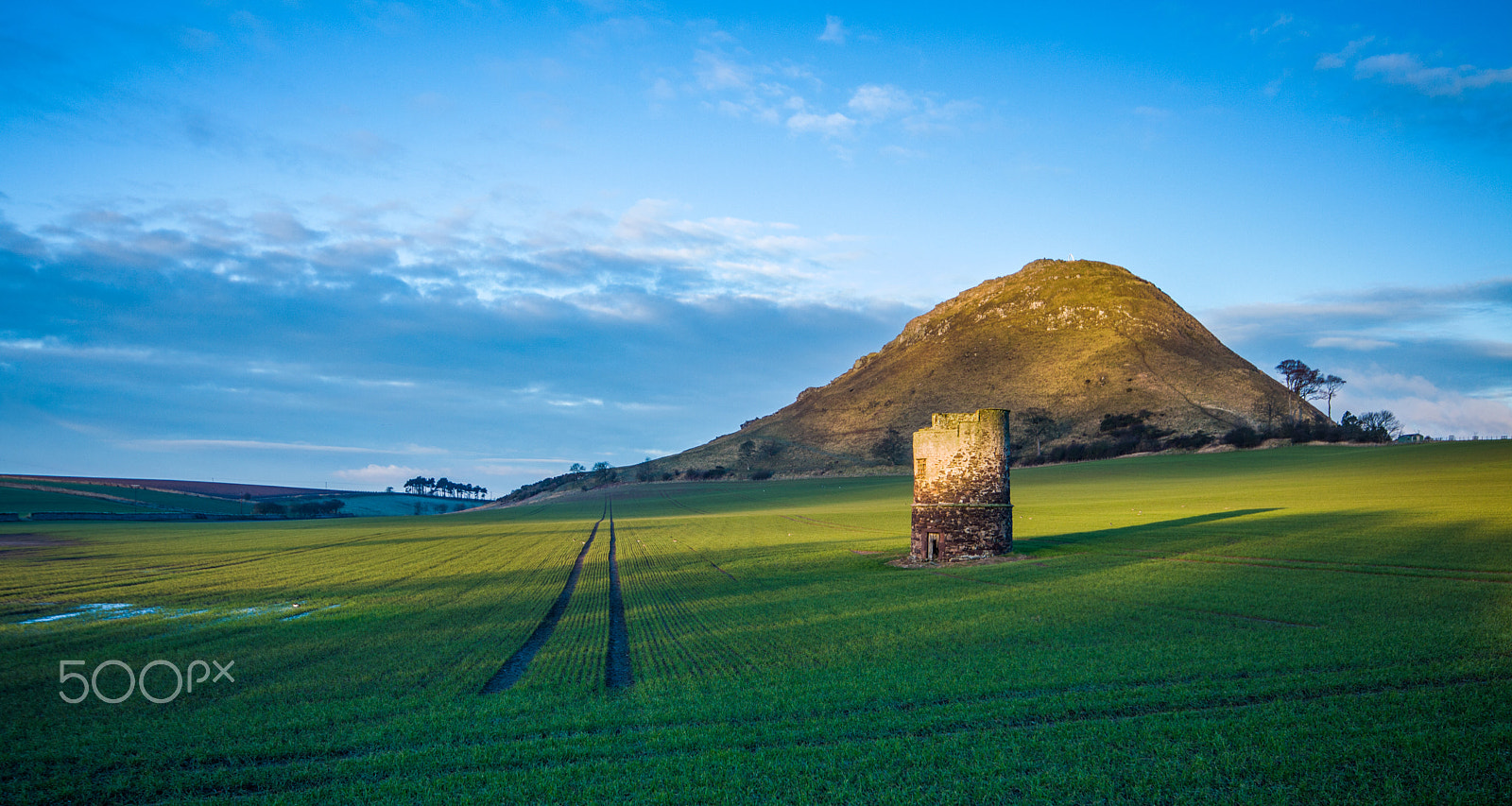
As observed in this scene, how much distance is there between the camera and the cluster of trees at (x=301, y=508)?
94.2 m

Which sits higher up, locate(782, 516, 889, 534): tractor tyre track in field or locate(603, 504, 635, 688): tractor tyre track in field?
locate(603, 504, 635, 688): tractor tyre track in field

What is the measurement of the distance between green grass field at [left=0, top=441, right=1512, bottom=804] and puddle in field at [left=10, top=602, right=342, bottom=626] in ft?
0.49

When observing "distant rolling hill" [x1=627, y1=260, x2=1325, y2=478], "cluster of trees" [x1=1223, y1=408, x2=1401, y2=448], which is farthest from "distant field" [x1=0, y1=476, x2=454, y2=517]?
"cluster of trees" [x1=1223, y1=408, x2=1401, y2=448]

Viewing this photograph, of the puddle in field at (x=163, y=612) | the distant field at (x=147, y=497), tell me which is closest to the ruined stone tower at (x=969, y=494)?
the puddle in field at (x=163, y=612)

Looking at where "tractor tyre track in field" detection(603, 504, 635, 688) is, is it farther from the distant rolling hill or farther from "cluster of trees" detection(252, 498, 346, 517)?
"cluster of trees" detection(252, 498, 346, 517)

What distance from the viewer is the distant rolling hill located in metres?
94.8

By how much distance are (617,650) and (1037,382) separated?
108420 mm

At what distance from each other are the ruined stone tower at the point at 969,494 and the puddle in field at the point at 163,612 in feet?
55.0

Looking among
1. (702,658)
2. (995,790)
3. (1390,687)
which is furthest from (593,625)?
(1390,687)

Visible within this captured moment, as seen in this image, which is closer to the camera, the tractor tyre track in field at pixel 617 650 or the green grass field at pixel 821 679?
the green grass field at pixel 821 679

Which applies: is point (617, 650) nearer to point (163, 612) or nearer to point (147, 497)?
point (163, 612)

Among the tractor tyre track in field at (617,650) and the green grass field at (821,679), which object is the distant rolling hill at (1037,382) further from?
the tractor tyre track in field at (617,650)

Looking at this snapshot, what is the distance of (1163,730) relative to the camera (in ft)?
25.5

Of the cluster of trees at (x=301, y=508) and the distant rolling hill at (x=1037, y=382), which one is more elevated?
the distant rolling hill at (x=1037, y=382)
